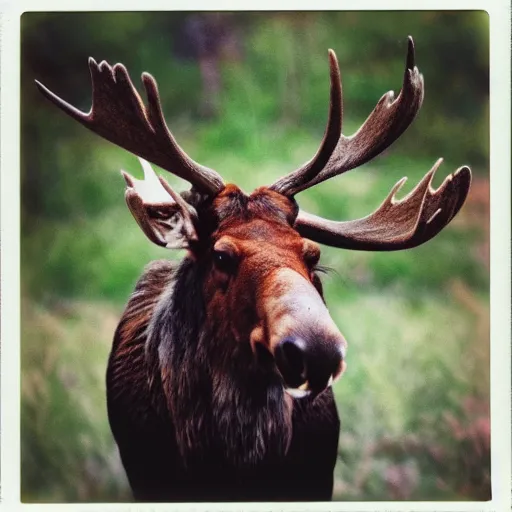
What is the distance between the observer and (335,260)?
3334mm

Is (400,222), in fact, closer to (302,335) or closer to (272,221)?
(272,221)

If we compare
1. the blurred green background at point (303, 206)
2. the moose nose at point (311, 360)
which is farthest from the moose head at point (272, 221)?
the blurred green background at point (303, 206)

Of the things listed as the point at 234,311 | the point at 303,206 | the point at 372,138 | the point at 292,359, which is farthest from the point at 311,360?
the point at 372,138

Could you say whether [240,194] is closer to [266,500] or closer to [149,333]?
[149,333]

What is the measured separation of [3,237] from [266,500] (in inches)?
62.9

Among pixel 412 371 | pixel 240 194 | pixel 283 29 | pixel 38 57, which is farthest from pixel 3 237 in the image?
pixel 412 371

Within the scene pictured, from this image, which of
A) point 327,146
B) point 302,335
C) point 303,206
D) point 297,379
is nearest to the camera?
point 302,335

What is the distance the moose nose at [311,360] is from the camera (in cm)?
261

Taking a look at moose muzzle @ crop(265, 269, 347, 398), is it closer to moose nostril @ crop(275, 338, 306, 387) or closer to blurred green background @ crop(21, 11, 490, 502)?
moose nostril @ crop(275, 338, 306, 387)

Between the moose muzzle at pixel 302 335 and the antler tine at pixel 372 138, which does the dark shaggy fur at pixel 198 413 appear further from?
the antler tine at pixel 372 138

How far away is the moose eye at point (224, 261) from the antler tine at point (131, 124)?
278 millimetres

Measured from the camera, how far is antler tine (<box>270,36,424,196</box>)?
3094mm

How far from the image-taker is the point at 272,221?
9.61ft

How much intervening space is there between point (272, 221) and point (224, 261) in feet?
0.80
